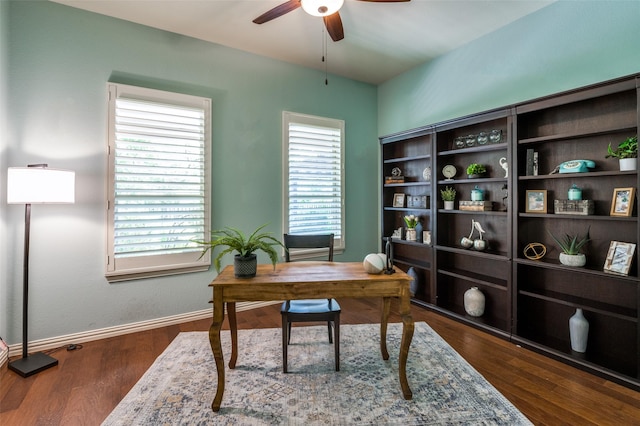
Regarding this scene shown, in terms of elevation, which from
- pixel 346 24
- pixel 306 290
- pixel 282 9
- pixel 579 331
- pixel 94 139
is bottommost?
pixel 579 331

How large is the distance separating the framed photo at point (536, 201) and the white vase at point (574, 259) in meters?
0.44

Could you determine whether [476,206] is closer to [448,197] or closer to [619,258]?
[448,197]

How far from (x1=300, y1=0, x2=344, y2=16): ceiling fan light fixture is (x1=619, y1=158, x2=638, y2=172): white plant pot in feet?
7.52

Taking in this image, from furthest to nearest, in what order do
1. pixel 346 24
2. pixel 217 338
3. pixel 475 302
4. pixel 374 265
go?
pixel 475 302 → pixel 346 24 → pixel 374 265 → pixel 217 338

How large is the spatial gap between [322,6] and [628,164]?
2420 mm

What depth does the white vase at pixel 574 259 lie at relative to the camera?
2.47 metres

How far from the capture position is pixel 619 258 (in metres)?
2.28

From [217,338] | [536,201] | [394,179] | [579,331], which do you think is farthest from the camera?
[394,179]

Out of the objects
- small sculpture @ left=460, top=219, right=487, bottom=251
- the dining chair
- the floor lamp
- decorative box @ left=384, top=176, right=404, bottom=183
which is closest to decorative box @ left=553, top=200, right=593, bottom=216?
small sculpture @ left=460, top=219, right=487, bottom=251

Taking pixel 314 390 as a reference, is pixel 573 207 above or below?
above

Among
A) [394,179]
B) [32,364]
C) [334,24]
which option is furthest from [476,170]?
[32,364]

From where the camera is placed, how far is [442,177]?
12.0 feet

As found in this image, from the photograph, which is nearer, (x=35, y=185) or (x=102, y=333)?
(x=35, y=185)

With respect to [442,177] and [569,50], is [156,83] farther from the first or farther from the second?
[569,50]
